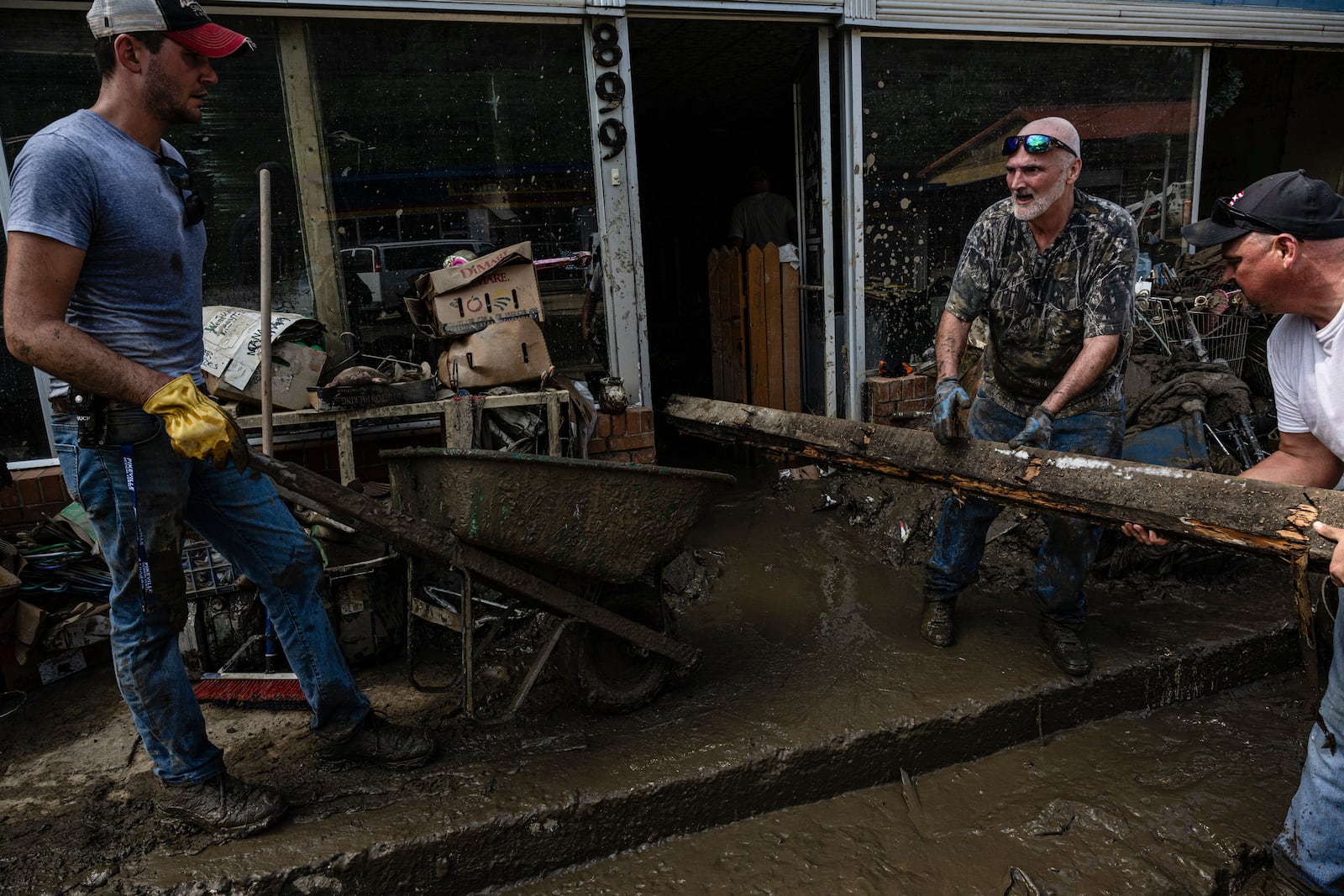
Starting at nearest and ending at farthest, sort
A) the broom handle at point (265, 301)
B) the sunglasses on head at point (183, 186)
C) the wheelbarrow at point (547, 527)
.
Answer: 1. the sunglasses on head at point (183, 186)
2. the wheelbarrow at point (547, 527)
3. the broom handle at point (265, 301)

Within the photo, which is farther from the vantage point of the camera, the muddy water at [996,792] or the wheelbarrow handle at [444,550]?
the muddy water at [996,792]

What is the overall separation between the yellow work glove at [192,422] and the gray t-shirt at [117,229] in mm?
254

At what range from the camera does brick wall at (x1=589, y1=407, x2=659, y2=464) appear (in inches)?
175

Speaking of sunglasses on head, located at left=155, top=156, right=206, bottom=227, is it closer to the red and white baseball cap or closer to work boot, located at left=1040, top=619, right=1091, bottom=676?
the red and white baseball cap

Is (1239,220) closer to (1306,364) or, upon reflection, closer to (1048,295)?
(1306,364)

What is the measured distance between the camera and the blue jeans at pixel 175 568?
2158mm

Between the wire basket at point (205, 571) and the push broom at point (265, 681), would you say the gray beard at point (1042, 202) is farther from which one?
the wire basket at point (205, 571)

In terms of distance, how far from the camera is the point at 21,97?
3551 millimetres

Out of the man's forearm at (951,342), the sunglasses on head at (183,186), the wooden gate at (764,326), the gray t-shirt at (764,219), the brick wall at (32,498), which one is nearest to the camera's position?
the sunglasses on head at (183,186)

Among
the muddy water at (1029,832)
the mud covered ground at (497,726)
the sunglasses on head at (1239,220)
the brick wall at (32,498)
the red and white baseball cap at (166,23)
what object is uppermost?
the red and white baseball cap at (166,23)

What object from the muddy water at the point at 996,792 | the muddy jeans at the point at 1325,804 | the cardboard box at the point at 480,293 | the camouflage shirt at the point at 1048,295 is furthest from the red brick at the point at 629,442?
the muddy jeans at the point at 1325,804

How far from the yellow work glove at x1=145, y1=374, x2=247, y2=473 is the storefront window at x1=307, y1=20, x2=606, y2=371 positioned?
7.54 ft

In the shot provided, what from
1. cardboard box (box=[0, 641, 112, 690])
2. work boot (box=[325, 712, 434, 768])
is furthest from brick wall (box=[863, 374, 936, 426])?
cardboard box (box=[0, 641, 112, 690])

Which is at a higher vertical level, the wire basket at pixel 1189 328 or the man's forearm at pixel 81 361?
the man's forearm at pixel 81 361
